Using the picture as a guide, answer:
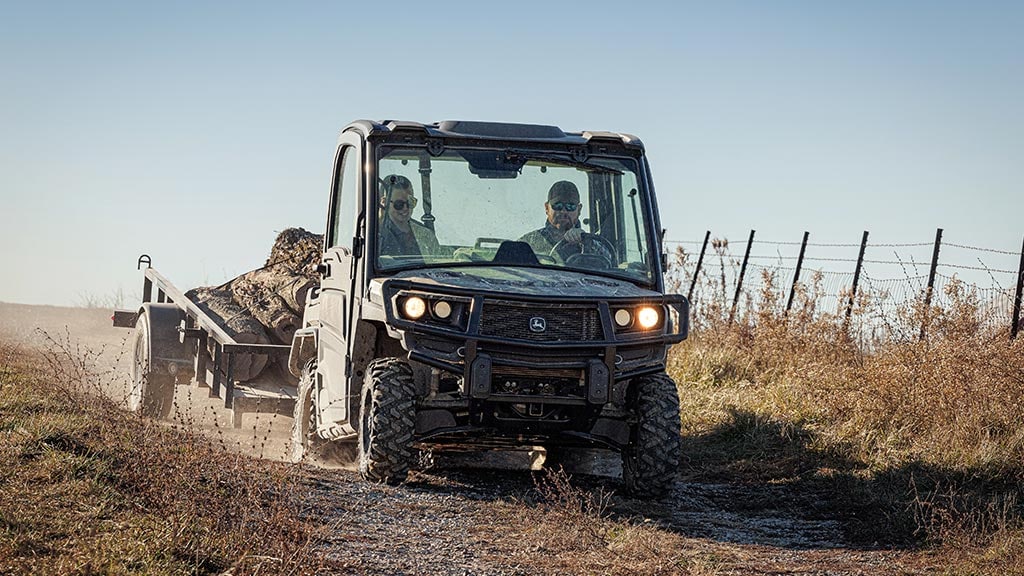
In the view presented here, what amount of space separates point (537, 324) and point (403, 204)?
150cm

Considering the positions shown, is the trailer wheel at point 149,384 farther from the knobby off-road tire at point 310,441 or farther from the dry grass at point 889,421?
the dry grass at point 889,421

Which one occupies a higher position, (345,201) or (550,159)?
(550,159)

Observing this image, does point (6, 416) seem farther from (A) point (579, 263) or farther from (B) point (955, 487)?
(B) point (955, 487)

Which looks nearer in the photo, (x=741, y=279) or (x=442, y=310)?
(x=442, y=310)

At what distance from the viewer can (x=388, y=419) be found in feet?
26.0

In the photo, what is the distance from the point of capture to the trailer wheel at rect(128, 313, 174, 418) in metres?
12.8

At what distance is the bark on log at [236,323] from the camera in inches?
472

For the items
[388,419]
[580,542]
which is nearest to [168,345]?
[388,419]

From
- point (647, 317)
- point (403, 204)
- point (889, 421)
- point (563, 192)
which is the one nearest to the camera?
point (647, 317)

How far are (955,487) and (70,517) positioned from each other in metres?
6.38

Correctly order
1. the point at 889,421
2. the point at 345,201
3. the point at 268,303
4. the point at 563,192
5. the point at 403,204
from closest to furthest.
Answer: the point at 403,204 → the point at 563,192 → the point at 345,201 → the point at 889,421 → the point at 268,303

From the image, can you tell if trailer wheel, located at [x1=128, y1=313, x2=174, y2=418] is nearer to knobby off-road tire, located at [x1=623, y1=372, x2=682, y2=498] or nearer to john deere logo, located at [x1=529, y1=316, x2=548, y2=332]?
john deere logo, located at [x1=529, y1=316, x2=548, y2=332]

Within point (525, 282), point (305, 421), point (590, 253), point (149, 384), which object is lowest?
point (305, 421)

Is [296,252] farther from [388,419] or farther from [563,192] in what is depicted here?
[388,419]
